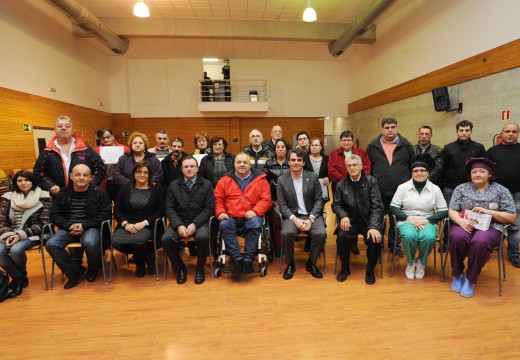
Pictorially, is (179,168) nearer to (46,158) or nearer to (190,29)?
(46,158)

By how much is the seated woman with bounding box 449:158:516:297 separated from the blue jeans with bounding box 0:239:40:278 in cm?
438

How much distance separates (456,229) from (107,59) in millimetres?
11098

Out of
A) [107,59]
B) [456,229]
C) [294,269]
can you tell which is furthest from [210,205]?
[107,59]

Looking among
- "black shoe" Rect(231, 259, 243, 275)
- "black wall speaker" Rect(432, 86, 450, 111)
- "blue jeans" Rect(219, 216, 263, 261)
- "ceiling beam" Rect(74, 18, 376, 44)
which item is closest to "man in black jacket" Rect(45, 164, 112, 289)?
"blue jeans" Rect(219, 216, 263, 261)

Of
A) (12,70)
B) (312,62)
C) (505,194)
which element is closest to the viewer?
(505,194)

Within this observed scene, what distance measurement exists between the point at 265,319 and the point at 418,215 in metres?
2.02

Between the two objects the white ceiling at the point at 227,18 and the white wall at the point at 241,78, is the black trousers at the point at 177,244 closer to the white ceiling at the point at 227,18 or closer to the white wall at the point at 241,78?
the white ceiling at the point at 227,18

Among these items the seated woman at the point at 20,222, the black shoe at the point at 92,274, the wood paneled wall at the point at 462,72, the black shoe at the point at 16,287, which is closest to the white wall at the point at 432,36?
the wood paneled wall at the point at 462,72

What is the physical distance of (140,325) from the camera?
228 cm

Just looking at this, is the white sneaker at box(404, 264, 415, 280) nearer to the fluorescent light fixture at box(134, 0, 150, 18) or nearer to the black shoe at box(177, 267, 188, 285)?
the black shoe at box(177, 267, 188, 285)

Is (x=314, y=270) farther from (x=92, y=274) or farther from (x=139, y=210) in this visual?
(x=92, y=274)

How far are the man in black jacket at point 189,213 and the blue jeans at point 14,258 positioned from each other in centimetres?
141

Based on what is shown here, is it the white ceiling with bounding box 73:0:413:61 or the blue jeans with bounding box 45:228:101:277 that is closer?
the blue jeans with bounding box 45:228:101:277

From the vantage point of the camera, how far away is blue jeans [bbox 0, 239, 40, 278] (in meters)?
2.77
